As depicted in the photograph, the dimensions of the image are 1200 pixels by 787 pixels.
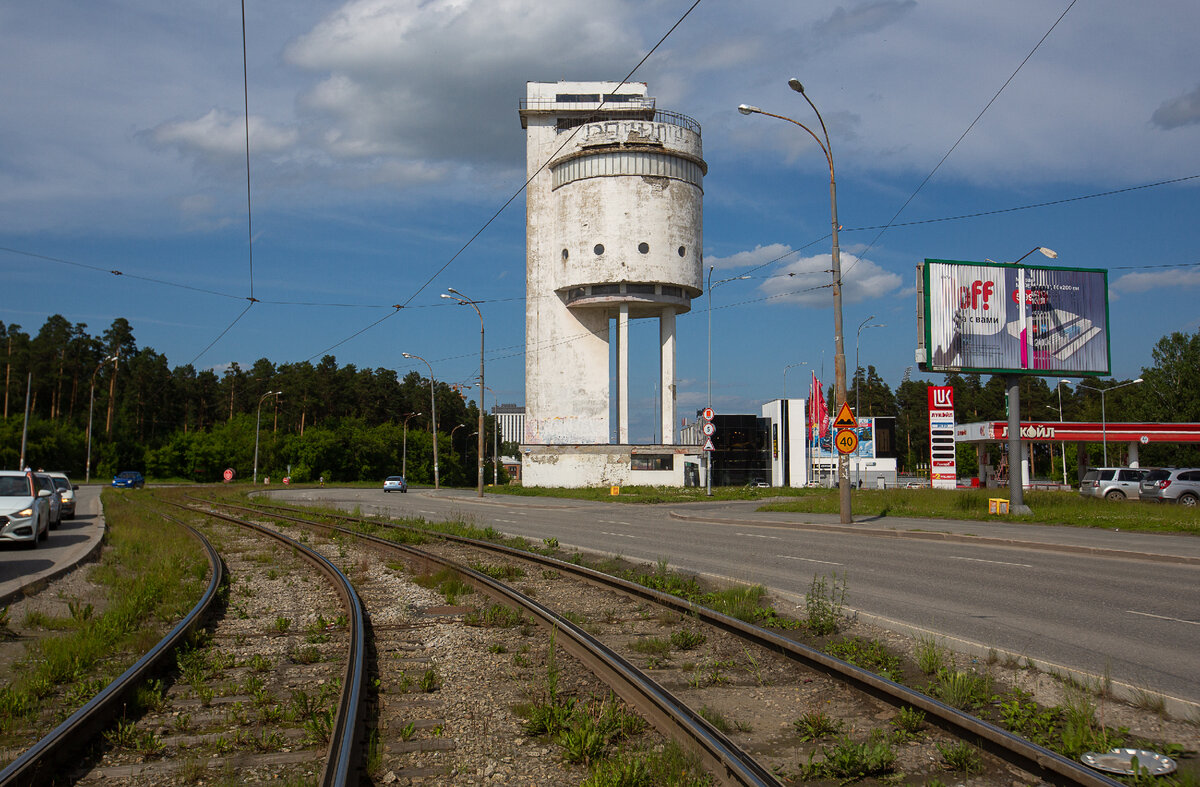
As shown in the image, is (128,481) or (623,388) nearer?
(623,388)

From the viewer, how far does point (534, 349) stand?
207 feet

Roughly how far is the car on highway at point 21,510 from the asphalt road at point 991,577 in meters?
10.9

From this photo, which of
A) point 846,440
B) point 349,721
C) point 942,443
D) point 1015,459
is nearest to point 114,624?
point 349,721

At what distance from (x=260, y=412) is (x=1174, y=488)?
275 feet

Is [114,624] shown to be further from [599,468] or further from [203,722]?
[599,468]

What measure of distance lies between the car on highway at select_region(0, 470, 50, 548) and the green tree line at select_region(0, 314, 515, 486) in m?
57.7

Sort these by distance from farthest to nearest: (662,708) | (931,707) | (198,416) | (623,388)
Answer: (198,416), (623,388), (662,708), (931,707)

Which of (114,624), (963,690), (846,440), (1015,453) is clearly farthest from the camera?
(1015,453)

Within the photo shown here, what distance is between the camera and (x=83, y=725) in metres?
5.48

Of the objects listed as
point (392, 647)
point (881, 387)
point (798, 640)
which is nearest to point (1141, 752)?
point (798, 640)

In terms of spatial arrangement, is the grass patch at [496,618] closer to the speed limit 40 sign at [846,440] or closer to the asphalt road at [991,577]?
the asphalt road at [991,577]

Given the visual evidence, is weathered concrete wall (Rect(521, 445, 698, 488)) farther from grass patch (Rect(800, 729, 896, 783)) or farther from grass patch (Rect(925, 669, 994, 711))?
grass patch (Rect(800, 729, 896, 783))

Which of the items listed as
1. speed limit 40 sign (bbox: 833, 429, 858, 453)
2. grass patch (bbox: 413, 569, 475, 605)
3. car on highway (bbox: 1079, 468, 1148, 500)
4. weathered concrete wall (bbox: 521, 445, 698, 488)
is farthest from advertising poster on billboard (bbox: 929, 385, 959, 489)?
grass patch (bbox: 413, 569, 475, 605)

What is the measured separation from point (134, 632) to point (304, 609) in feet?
8.01
